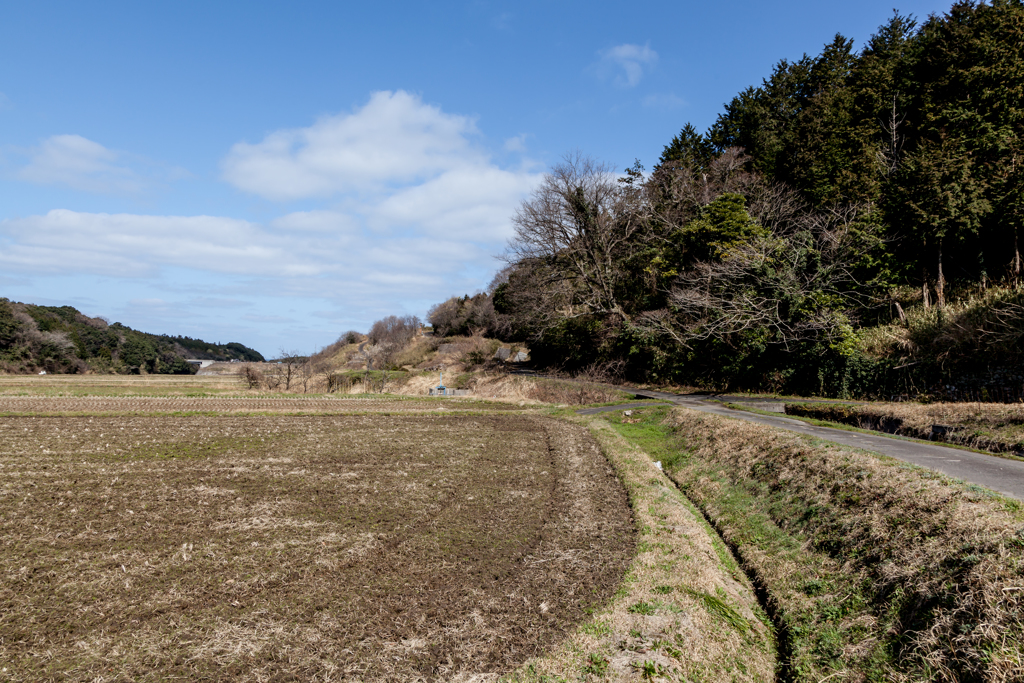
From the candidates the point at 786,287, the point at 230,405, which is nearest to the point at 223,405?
the point at 230,405

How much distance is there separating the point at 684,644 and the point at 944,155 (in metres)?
26.7

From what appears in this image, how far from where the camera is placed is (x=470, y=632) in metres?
5.09

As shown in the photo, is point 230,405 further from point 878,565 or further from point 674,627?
point 878,565

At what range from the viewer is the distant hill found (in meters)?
48.4

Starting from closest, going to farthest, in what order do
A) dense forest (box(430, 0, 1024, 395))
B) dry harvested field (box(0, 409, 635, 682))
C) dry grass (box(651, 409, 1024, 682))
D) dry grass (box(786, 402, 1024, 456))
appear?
dry grass (box(651, 409, 1024, 682))
dry harvested field (box(0, 409, 635, 682))
dry grass (box(786, 402, 1024, 456))
dense forest (box(430, 0, 1024, 395))

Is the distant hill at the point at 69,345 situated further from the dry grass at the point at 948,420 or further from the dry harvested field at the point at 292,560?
the dry grass at the point at 948,420

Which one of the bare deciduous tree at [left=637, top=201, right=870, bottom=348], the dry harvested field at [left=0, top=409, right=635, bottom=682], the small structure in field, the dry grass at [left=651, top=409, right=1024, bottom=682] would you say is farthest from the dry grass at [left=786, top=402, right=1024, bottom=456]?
the small structure in field

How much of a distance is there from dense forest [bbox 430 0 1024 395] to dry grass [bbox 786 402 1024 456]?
289cm

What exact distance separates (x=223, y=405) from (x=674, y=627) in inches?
887

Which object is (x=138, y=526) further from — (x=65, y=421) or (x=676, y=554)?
(x=65, y=421)

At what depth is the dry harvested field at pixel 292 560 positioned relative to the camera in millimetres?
4586

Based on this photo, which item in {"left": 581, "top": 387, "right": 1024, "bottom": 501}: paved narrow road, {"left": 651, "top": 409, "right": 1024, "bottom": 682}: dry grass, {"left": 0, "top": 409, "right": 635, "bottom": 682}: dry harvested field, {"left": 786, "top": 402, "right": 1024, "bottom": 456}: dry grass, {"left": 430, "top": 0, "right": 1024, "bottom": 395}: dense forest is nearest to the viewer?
{"left": 651, "top": 409, "right": 1024, "bottom": 682}: dry grass

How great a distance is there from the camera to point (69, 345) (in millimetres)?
52531

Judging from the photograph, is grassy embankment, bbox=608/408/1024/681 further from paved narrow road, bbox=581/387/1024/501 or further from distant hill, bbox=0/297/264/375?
distant hill, bbox=0/297/264/375
